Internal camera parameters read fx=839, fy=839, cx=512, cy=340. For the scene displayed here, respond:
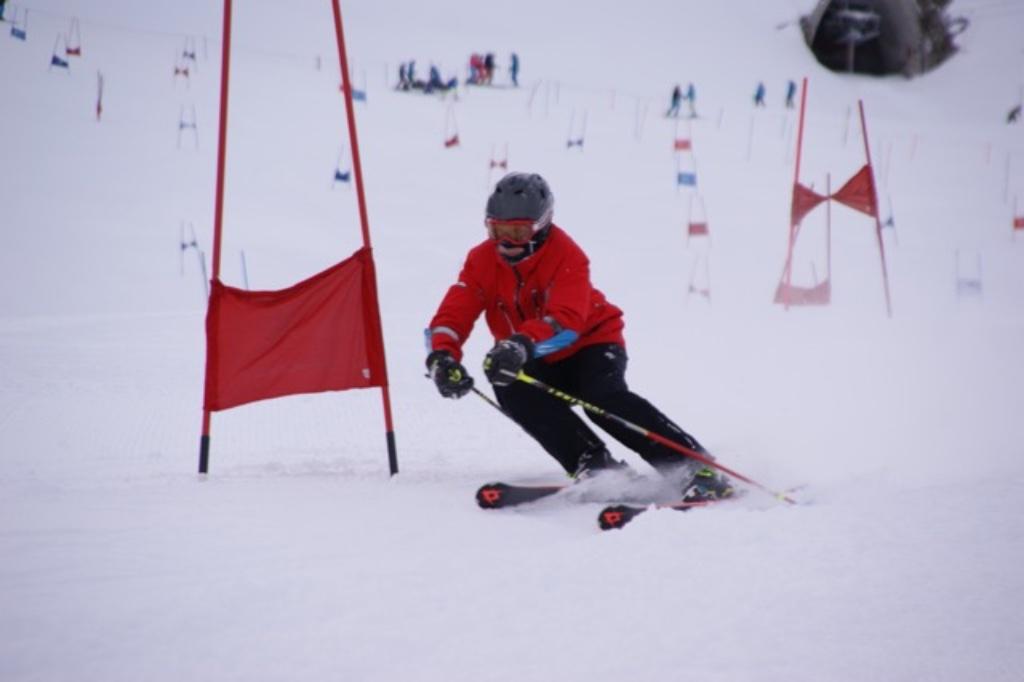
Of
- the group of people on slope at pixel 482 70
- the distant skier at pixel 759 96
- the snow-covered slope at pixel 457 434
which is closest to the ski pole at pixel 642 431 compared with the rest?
the snow-covered slope at pixel 457 434

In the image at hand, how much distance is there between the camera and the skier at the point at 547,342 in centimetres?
394

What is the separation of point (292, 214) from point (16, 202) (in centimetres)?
469

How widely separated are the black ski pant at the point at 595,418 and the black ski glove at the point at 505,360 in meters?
0.35

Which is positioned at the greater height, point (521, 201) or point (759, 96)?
point (759, 96)

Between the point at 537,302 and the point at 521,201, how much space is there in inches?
Answer: 20.4

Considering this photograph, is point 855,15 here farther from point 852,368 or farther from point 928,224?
point 852,368

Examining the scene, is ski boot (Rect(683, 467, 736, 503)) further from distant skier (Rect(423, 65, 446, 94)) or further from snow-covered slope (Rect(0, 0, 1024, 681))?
distant skier (Rect(423, 65, 446, 94))

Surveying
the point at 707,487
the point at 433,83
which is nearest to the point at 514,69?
the point at 433,83

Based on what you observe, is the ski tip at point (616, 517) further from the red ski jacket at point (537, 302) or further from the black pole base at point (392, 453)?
the black pole base at point (392, 453)

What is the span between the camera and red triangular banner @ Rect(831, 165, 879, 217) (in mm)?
10469

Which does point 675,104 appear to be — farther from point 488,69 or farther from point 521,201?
point 521,201

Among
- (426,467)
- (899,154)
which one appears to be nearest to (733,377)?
(426,467)

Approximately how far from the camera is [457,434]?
5.84 metres

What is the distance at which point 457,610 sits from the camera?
2482 millimetres
